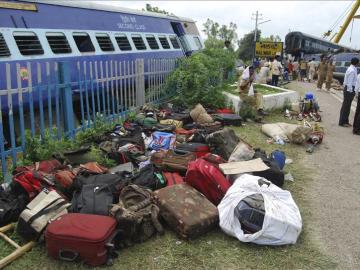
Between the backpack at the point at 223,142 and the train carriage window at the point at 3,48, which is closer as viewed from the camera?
the backpack at the point at 223,142

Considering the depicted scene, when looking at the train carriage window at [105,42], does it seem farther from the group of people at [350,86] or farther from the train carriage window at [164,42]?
the group of people at [350,86]

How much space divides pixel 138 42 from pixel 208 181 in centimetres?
954

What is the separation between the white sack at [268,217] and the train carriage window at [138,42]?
956cm

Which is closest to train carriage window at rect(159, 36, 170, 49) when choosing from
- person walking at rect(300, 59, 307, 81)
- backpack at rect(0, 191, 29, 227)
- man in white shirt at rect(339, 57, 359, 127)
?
man in white shirt at rect(339, 57, 359, 127)

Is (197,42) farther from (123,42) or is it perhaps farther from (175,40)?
(123,42)

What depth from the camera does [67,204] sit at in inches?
151

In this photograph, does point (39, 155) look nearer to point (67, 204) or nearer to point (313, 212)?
point (67, 204)

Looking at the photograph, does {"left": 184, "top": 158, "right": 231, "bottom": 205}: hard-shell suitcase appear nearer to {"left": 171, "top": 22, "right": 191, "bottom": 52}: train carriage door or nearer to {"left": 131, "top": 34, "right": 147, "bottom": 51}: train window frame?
{"left": 131, "top": 34, "right": 147, "bottom": 51}: train window frame

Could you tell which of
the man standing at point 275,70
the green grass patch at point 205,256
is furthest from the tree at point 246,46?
the green grass patch at point 205,256

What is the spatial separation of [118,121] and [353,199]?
15.1 ft

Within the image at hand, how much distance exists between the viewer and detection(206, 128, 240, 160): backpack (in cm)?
582

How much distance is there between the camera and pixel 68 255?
3.26 m

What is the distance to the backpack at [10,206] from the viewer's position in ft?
12.6

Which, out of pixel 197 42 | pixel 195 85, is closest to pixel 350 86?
pixel 195 85
